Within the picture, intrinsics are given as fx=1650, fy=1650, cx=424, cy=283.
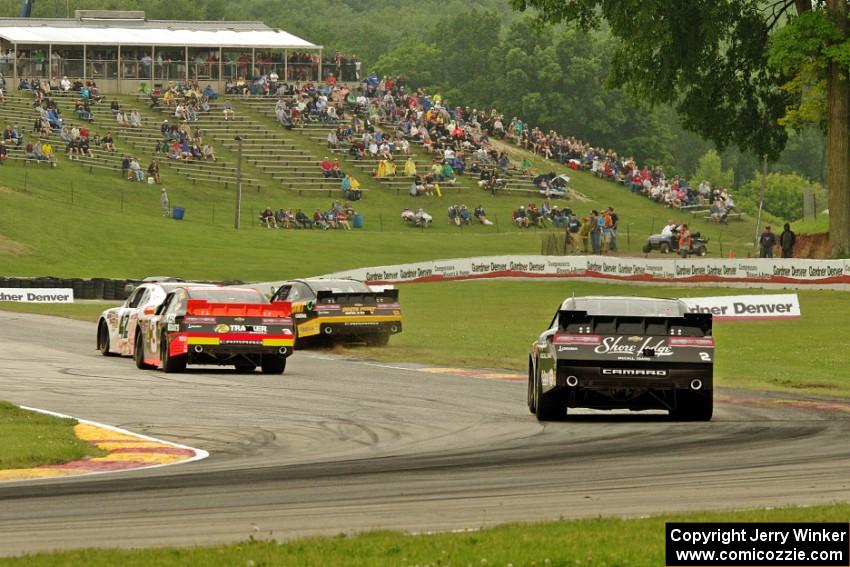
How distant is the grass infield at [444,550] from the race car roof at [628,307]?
7630mm

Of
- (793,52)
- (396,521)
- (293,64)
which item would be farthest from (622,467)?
(293,64)

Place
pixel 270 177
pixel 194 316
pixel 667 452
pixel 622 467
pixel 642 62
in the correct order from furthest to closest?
1. pixel 270 177
2. pixel 642 62
3. pixel 194 316
4. pixel 667 452
5. pixel 622 467

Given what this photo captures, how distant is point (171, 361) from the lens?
26.0 meters

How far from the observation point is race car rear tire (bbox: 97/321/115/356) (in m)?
30.4

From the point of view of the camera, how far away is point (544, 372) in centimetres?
1873

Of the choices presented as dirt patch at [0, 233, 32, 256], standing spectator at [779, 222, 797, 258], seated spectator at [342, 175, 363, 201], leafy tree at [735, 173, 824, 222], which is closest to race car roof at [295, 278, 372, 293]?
standing spectator at [779, 222, 797, 258]

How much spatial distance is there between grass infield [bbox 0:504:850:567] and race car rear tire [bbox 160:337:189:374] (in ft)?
49.8

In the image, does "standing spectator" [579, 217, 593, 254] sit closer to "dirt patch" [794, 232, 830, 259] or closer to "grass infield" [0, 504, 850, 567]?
"dirt patch" [794, 232, 830, 259]

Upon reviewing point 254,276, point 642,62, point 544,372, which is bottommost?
point 254,276

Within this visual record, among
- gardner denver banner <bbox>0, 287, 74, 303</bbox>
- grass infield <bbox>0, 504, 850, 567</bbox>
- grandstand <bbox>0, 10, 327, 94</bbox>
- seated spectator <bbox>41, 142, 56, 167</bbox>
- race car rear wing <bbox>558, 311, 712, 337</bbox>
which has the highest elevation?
grandstand <bbox>0, 10, 327, 94</bbox>

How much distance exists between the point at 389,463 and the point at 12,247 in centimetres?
4962

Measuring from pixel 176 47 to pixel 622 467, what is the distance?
270ft

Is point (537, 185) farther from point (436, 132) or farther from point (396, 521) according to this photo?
point (396, 521)

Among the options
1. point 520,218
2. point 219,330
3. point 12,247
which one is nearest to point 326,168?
point 520,218
